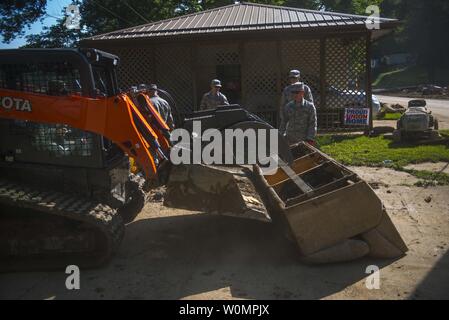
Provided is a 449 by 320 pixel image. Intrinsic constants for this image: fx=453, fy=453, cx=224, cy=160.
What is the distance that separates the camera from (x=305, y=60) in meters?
13.5

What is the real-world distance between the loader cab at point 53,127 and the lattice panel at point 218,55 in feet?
35.5

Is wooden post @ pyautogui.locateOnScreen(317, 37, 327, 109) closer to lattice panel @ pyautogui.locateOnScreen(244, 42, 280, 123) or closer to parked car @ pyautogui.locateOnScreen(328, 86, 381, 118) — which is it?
parked car @ pyautogui.locateOnScreen(328, 86, 381, 118)

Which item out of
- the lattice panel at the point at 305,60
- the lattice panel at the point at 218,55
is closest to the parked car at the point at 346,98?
the lattice panel at the point at 305,60

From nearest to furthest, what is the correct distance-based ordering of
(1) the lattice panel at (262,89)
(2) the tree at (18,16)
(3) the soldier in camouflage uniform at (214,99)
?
(3) the soldier in camouflage uniform at (214,99), (1) the lattice panel at (262,89), (2) the tree at (18,16)

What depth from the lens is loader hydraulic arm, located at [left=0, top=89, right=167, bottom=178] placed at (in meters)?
4.40

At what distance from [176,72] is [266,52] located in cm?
306


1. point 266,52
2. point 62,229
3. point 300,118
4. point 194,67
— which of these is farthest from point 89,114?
point 266,52

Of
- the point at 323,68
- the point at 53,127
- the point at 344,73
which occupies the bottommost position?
the point at 53,127

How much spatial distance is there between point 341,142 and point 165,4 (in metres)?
18.7

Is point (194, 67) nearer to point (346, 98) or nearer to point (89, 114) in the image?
point (346, 98)

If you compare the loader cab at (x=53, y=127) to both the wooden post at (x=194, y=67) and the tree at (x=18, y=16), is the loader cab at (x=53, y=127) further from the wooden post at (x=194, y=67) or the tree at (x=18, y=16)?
the tree at (x=18, y=16)

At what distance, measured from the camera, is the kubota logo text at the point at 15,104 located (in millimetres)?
4418

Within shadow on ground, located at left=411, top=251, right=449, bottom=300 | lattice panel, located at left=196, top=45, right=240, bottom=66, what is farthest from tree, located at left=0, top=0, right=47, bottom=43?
shadow on ground, located at left=411, top=251, right=449, bottom=300

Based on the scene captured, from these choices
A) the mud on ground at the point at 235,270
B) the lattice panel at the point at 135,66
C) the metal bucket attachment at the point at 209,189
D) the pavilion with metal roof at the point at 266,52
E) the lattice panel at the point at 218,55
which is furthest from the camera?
the lattice panel at the point at 218,55
